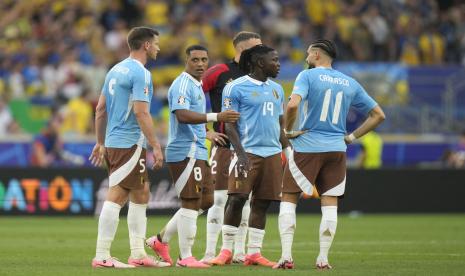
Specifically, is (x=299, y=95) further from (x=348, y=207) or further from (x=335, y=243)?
(x=348, y=207)

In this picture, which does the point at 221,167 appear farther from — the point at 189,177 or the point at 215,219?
the point at 189,177

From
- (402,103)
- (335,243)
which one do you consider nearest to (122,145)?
(335,243)

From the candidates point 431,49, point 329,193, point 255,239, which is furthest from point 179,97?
point 431,49

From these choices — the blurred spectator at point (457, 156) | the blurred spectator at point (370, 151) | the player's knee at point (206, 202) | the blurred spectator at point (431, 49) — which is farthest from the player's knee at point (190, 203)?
the blurred spectator at point (431, 49)

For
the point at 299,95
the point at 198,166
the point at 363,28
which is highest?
the point at 363,28

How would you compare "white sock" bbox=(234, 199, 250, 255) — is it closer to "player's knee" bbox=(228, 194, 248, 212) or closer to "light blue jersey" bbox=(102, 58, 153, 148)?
"player's knee" bbox=(228, 194, 248, 212)

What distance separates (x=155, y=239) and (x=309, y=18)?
738 inches

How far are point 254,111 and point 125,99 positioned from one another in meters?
1.45

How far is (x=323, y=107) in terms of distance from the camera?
39.4 feet

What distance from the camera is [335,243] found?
16.3 m

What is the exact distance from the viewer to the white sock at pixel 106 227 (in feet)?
38.7

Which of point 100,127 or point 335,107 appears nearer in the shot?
point 335,107

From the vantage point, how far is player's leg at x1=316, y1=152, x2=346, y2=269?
467 inches

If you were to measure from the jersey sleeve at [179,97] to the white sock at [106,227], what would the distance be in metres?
1.28
